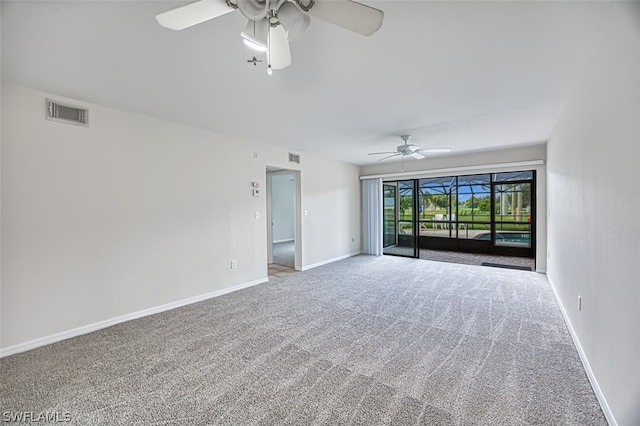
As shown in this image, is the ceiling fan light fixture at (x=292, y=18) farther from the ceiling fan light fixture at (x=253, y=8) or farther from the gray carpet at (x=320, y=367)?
the gray carpet at (x=320, y=367)

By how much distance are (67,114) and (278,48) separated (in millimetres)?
2653

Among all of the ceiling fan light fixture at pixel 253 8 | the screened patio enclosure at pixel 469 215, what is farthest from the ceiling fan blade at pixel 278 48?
A: the screened patio enclosure at pixel 469 215

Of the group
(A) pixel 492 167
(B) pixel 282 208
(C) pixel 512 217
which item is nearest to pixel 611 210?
(A) pixel 492 167

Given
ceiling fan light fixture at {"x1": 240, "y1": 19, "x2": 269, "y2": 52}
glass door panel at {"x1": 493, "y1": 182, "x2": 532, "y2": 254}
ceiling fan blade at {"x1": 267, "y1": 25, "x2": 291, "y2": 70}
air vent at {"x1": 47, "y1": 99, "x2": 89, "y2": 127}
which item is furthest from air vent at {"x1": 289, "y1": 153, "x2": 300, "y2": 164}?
glass door panel at {"x1": 493, "y1": 182, "x2": 532, "y2": 254}

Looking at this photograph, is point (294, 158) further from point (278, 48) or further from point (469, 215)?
point (469, 215)

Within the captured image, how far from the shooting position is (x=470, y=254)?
754 centimetres

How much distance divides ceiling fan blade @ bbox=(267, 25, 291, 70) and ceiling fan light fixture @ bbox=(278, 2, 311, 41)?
0.11m

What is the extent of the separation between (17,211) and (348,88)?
10.8 feet

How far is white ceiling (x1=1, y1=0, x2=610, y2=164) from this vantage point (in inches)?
65.3

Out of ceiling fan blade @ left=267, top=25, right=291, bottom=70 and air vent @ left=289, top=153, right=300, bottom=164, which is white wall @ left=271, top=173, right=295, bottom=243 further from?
ceiling fan blade @ left=267, top=25, right=291, bottom=70

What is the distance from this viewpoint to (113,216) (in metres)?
3.12

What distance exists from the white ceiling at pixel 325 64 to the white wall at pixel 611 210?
28 centimetres

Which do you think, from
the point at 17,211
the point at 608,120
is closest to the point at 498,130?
the point at 608,120

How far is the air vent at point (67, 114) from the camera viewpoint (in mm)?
2717
